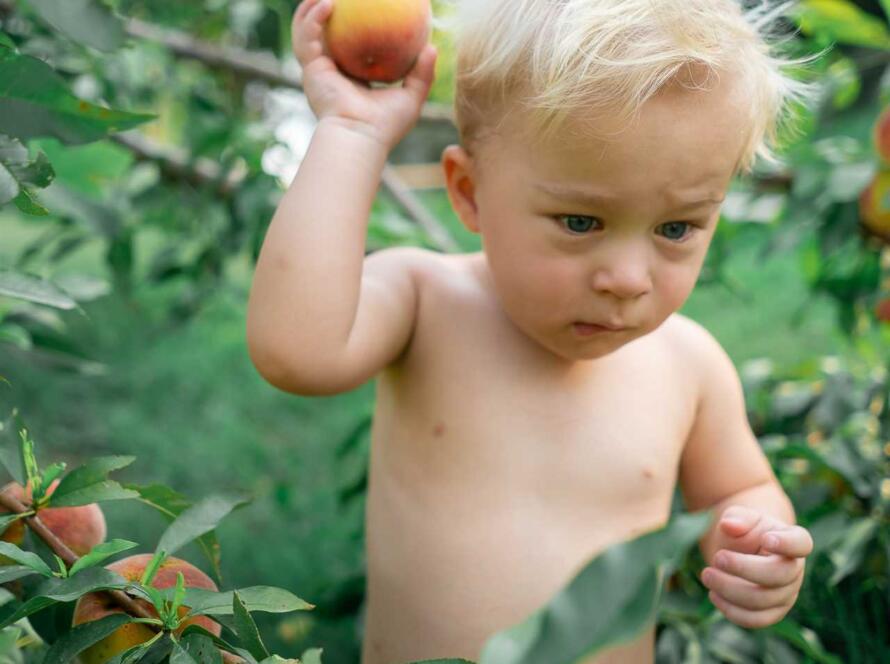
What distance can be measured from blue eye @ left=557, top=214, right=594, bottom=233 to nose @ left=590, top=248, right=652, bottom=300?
3 centimetres

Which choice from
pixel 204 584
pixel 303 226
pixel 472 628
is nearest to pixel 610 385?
pixel 472 628

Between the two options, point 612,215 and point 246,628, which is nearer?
point 246,628

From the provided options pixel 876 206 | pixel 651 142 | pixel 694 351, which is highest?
pixel 651 142

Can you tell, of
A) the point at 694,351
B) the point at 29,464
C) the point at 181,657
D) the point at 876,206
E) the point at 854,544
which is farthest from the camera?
the point at 876,206

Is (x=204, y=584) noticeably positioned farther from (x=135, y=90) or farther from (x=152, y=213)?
(x=135, y=90)

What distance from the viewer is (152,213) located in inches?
86.5

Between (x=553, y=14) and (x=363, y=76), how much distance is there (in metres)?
0.20

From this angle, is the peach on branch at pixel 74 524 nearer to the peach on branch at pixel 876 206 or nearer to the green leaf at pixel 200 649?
the green leaf at pixel 200 649

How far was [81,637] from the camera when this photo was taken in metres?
0.71

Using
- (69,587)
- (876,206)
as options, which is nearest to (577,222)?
(69,587)

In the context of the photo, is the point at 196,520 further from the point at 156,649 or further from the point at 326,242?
the point at 326,242

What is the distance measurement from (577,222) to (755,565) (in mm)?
363

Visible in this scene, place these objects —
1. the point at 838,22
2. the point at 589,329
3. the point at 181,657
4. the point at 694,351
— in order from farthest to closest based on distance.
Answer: the point at 838,22 → the point at 694,351 → the point at 589,329 → the point at 181,657

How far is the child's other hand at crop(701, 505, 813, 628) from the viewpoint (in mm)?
975
